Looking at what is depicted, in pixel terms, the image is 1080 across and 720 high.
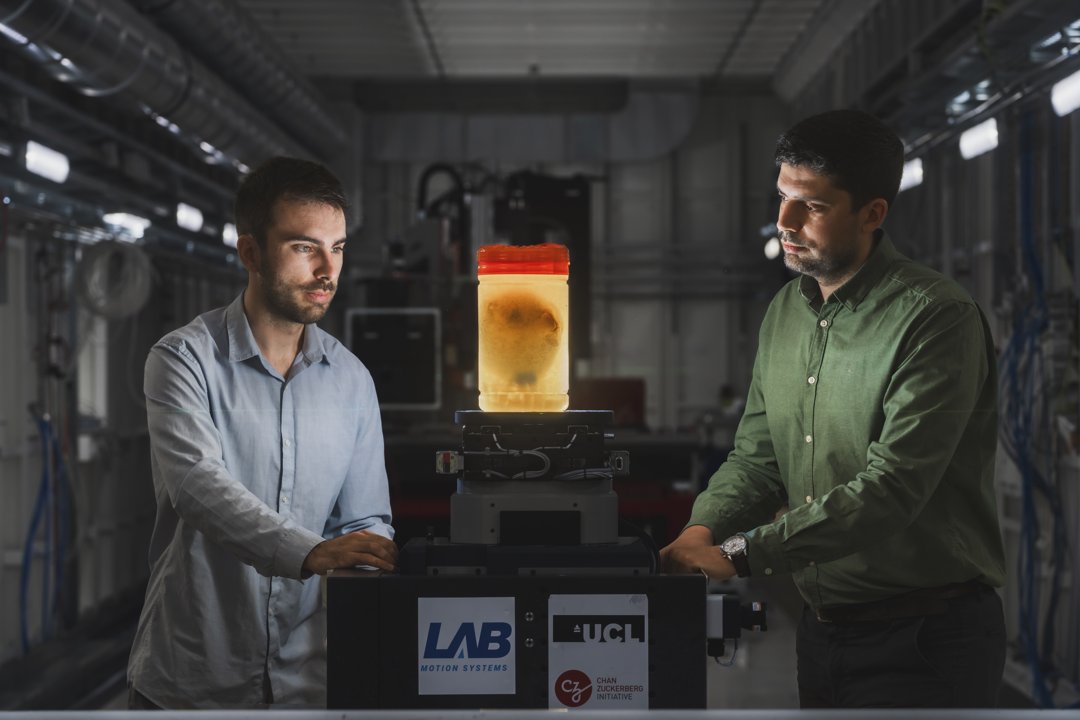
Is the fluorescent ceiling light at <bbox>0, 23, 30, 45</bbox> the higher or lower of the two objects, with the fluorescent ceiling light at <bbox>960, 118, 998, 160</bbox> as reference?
higher

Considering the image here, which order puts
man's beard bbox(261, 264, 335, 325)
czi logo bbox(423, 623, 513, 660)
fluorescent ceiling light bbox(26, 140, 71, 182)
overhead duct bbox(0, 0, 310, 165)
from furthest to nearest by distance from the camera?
fluorescent ceiling light bbox(26, 140, 71, 182), overhead duct bbox(0, 0, 310, 165), man's beard bbox(261, 264, 335, 325), czi logo bbox(423, 623, 513, 660)

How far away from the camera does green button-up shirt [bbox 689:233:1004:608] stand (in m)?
1.54

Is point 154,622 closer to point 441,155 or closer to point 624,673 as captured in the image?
point 624,673

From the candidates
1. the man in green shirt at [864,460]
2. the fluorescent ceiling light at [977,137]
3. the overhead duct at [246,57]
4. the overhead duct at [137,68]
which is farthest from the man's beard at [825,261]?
the overhead duct at [246,57]

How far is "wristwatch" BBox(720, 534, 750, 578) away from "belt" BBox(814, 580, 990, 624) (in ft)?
1.01

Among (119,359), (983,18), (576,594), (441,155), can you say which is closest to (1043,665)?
(983,18)

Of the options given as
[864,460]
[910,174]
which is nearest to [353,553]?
[864,460]

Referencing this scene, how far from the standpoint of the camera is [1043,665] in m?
4.41

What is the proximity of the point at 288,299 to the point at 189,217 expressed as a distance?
2307 mm

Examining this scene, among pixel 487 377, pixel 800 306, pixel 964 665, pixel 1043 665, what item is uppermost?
pixel 800 306

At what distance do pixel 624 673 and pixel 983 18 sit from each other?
229cm

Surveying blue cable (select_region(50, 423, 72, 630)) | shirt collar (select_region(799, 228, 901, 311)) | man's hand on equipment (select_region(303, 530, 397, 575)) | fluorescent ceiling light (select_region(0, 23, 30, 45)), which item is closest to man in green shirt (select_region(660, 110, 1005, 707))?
shirt collar (select_region(799, 228, 901, 311))

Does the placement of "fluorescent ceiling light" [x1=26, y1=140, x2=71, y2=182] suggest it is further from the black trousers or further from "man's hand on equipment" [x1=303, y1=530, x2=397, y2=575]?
the black trousers

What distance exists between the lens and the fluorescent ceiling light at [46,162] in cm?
411
